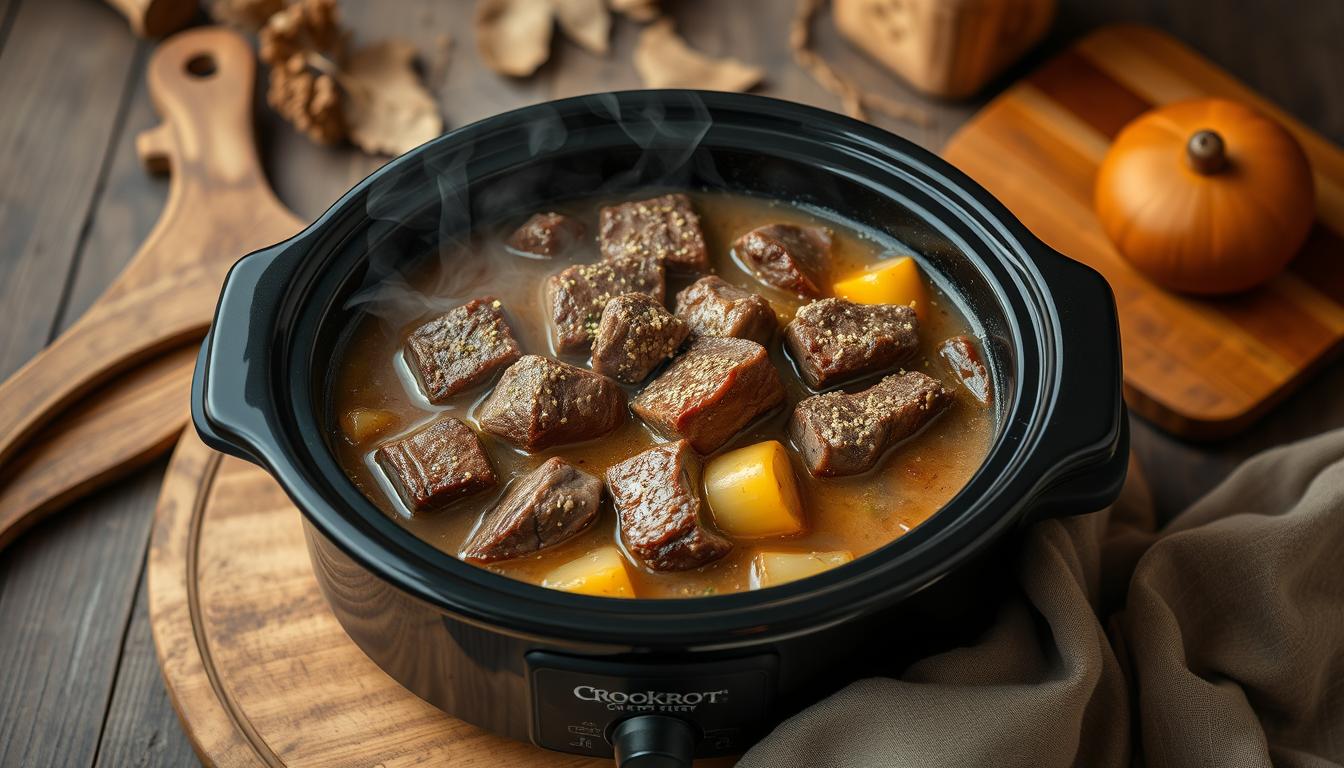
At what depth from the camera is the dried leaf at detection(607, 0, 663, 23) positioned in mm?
4566

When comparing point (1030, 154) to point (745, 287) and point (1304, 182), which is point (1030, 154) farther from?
point (745, 287)

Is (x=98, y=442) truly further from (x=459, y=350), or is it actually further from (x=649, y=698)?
(x=649, y=698)

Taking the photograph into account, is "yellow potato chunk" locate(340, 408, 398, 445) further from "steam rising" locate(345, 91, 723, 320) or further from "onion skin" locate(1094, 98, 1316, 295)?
"onion skin" locate(1094, 98, 1316, 295)

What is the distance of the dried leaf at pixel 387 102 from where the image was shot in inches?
167

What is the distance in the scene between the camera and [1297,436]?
145 inches

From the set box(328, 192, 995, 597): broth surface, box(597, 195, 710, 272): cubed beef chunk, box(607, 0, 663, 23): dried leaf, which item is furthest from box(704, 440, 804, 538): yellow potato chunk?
box(607, 0, 663, 23): dried leaf

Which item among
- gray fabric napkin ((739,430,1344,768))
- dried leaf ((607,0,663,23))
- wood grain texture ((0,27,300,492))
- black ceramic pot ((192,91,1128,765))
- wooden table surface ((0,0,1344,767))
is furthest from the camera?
dried leaf ((607,0,663,23))

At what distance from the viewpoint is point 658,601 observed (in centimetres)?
223

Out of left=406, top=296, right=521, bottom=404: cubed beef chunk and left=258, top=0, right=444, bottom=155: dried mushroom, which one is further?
left=258, top=0, right=444, bottom=155: dried mushroom

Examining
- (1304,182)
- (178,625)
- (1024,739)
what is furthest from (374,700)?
(1304,182)

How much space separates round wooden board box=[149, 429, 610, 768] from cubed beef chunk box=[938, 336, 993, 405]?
110 cm

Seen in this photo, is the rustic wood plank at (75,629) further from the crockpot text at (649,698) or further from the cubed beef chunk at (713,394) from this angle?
the cubed beef chunk at (713,394)

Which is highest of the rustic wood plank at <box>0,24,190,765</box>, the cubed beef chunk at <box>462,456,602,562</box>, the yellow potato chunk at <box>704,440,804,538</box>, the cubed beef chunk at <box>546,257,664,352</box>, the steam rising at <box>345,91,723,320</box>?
the steam rising at <box>345,91,723,320</box>

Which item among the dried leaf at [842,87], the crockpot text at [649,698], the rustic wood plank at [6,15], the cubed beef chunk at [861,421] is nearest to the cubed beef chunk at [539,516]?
the crockpot text at [649,698]
